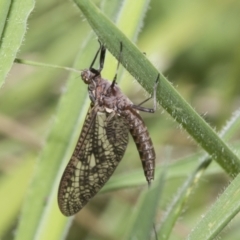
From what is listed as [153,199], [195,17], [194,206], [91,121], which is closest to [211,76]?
[195,17]

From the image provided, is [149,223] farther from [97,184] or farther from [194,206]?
[194,206]

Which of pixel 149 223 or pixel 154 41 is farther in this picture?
pixel 154 41

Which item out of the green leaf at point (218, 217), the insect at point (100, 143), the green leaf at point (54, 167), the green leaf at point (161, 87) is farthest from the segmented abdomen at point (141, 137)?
the green leaf at point (218, 217)

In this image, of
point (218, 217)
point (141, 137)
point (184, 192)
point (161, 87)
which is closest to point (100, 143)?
point (141, 137)

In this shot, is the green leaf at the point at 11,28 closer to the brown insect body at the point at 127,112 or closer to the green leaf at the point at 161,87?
the green leaf at the point at 161,87

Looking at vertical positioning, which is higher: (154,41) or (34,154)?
(154,41)

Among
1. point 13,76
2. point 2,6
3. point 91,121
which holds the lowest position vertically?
point 91,121

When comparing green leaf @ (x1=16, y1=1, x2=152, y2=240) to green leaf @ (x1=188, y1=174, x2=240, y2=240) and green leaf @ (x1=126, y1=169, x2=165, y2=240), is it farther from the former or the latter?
green leaf @ (x1=188, y1=174, x2=240, y2=240)

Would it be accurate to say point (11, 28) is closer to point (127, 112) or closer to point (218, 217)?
point (218, 217)

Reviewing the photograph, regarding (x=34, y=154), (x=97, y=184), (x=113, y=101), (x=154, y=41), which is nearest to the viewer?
(x=97, y=184)
